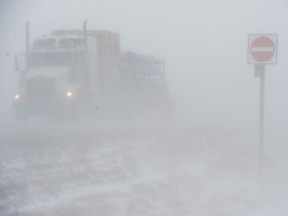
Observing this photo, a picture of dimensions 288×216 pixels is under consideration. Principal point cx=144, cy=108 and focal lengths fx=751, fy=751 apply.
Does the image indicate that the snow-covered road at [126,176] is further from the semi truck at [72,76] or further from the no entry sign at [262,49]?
the semi truck at [72,76]

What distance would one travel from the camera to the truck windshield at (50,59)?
31672 millimetres

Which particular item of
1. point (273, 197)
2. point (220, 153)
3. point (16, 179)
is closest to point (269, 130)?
point (220, 153)

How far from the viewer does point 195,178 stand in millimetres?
17984

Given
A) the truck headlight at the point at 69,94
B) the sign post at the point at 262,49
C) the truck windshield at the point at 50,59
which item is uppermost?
the sign post at the point at 262,49

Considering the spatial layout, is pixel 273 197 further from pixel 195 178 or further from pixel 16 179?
pixel 16 179

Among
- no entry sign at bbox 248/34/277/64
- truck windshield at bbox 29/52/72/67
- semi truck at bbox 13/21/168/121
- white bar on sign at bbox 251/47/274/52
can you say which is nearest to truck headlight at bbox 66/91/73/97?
semi truck at bbox 13/21/168/121

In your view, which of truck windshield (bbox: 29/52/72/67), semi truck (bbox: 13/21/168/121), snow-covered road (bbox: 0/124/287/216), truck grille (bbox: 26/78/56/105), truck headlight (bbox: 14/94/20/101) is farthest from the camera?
truck windshield (bbox: 29/52/72/67)

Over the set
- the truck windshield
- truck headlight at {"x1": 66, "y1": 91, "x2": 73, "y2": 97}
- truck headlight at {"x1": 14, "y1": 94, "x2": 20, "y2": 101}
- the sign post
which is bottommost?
truck headlight at {"x1": 14, "y1": 94, "x2": 20, "y2": 101}

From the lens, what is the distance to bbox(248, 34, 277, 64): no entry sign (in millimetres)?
19656

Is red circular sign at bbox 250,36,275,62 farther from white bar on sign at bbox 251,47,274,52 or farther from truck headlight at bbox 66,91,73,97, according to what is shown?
truck headlight at bbox 66,91,73,97

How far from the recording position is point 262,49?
64.8ft

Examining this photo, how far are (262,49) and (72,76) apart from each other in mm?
13467

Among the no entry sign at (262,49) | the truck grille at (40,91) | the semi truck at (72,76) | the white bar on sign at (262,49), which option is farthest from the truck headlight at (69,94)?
the white bar on sign at (262,49)

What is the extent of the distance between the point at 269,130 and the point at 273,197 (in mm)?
17363
